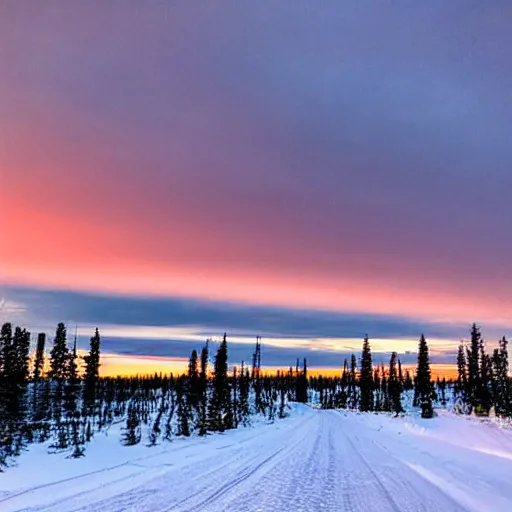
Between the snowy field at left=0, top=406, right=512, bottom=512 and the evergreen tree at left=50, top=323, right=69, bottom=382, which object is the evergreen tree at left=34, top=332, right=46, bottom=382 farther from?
the snowy field at left=0, top=406, right=512, bottom=512

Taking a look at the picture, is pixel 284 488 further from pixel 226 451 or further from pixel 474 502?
pixel 226 451

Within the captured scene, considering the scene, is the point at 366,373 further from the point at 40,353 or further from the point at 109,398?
the point at 40,353

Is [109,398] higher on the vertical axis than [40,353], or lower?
lower

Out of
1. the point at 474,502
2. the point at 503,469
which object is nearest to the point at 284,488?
the point at 474,502

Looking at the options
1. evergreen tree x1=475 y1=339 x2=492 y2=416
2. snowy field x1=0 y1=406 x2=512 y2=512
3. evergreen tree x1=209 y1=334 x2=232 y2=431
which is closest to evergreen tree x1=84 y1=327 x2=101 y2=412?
evergreen tree x1=209 y1=334 x2=232 y2=431

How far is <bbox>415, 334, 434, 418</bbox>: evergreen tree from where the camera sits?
68.0m

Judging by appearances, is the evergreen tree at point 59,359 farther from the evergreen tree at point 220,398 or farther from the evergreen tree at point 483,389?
the evergreen tree at point 483,389

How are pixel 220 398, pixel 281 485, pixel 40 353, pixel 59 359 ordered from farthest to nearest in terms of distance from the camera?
pixel 40 353, pixel 59 359, pixel 220 398, pixel 281 485

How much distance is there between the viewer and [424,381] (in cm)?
6969

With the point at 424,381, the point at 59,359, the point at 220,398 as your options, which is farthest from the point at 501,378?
the point at 59,359

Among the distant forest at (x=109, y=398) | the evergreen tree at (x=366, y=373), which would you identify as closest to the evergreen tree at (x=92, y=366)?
the distant forest at (x=109, y=398)

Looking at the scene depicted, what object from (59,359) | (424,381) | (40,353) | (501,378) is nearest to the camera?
(59,359)

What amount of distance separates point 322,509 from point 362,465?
7004mm

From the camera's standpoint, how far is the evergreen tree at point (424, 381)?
68.0 metres
